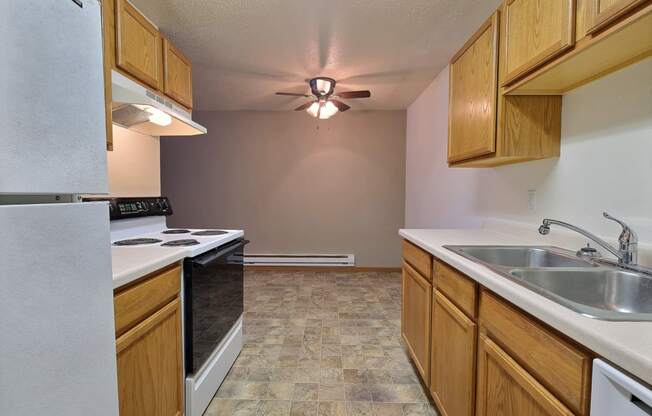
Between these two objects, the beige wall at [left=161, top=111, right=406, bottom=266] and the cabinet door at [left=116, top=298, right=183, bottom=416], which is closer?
the cabinet door at [left=116, top=298, right=183, bottom=416]

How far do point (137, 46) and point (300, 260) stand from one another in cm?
326

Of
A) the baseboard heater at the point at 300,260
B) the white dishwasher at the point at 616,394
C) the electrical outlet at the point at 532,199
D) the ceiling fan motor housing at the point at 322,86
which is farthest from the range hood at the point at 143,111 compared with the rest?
the baseboard heater at the point at 300,260

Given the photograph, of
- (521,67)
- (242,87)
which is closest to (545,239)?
(521,67)

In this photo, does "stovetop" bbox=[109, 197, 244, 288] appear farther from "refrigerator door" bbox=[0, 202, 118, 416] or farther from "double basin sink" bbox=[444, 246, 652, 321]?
"double basin sink" bbox=[444, 246, 652, 321]

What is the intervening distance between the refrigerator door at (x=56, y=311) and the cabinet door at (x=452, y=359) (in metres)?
1.17

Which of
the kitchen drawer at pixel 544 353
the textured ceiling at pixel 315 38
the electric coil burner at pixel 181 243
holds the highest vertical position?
the textured ceiling at pixel 315 38

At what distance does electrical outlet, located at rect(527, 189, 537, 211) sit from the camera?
176cm

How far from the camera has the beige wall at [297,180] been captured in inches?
172

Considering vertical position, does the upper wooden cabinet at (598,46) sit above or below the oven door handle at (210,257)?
above

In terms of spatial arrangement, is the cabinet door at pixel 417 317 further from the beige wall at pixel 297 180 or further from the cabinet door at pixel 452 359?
the beige wall at pixel 297 180

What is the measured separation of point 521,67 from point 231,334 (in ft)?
7.22

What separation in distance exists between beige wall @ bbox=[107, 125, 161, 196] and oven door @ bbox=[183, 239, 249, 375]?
0.82m

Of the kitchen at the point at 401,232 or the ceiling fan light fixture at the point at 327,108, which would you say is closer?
the kitchen at the point at 401,232

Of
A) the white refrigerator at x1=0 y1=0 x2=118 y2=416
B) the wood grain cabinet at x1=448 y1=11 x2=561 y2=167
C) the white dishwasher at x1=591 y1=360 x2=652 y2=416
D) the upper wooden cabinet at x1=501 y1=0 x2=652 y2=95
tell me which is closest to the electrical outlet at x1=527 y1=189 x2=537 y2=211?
the wood grain cabinet at x1=448 y1=11 x2=561 y2=167
